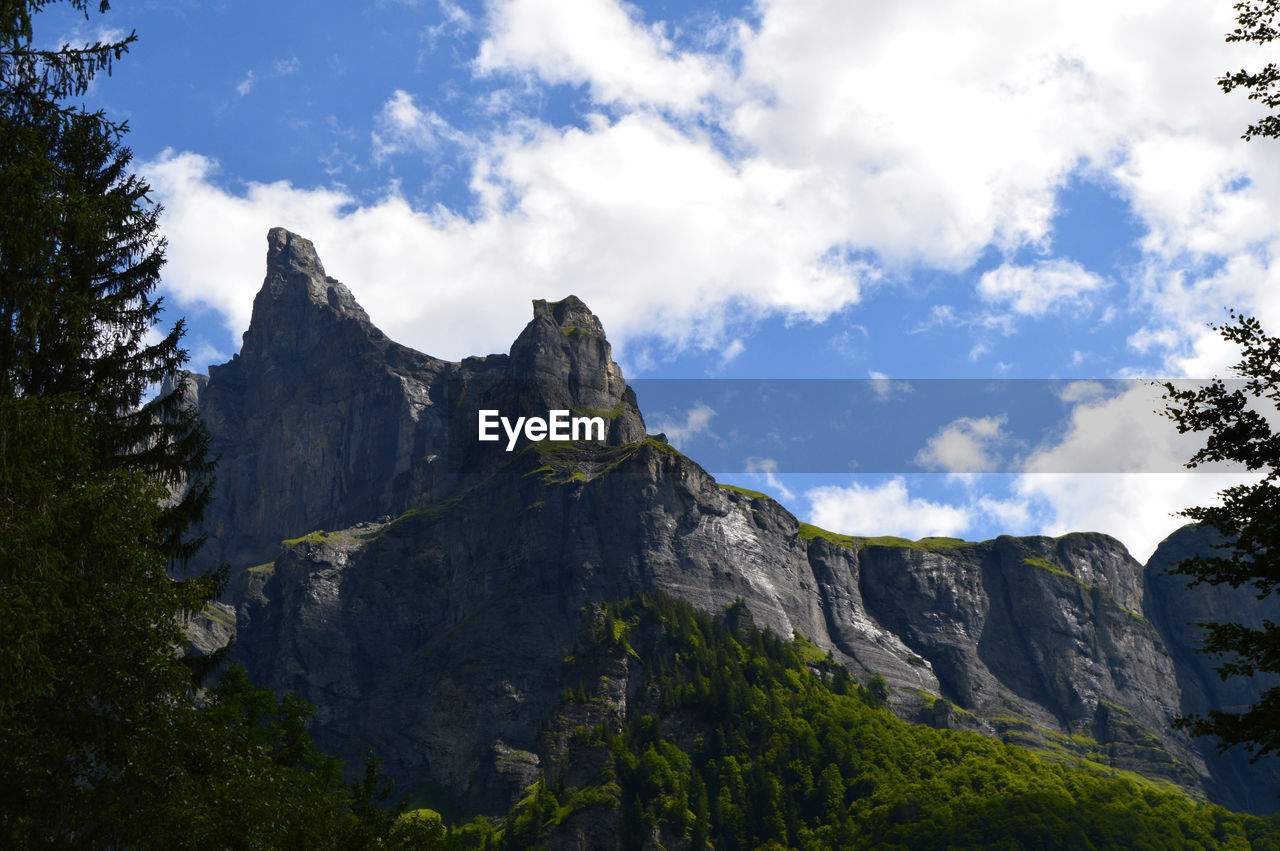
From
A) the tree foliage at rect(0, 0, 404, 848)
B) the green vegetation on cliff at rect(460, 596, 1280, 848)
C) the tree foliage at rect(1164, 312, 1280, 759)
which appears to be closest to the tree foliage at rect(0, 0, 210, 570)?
Answer: the tree foliage at rect(0, 0, 404, 848)

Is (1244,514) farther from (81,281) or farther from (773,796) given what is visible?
(773,796)

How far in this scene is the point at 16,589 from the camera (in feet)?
64.5

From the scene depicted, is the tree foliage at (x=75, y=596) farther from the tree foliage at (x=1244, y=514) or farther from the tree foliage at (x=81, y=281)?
the tree foliage at (x=1244, y=514)

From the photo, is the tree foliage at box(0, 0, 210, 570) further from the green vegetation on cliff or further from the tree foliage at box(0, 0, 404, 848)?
the green vegetation on cliff

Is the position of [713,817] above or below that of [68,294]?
below

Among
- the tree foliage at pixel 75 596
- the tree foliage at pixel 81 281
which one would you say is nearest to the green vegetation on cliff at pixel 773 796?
the tree foliage at pixel 81 281

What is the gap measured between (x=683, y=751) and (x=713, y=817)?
16.5 m

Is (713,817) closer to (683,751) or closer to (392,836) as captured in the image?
(683,751)

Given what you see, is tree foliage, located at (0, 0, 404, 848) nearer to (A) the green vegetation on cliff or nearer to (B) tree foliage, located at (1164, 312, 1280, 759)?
(B) tree foliage, located at (1164, 312, 1280, 759)

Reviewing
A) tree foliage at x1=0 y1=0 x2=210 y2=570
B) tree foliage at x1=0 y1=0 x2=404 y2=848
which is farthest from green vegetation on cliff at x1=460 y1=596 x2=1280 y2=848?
tree foliage at x1=0 y1=0 x2=404 y2=848

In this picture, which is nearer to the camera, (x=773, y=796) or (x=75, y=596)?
(x=75, y=596)

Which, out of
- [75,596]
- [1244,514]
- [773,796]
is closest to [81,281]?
[75,596]

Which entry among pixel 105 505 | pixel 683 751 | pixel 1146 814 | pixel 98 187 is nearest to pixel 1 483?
pixel 105 505

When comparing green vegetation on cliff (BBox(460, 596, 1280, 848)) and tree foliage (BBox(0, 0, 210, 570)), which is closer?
tree foliage (BBox(0, 0, 210, 570))
